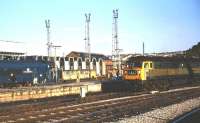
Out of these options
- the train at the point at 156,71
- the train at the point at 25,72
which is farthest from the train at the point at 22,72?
the train at the point at 156,71

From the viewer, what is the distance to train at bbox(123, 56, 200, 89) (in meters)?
37.8

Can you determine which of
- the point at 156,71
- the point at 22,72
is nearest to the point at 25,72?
the point at 22,72

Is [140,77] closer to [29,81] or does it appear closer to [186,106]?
[186,106]

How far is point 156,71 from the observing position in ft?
131

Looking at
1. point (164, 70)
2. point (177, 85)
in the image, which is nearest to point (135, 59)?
point (164, 70)

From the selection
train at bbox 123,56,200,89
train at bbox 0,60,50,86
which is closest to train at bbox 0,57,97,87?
train at bbox 0,60,50,86

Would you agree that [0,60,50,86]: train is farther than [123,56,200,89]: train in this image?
Yes

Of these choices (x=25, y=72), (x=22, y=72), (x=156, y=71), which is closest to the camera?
(x=156, y=71)

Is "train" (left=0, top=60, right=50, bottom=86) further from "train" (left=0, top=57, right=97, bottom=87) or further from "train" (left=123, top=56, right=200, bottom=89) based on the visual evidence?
"train" (left=123, top=56, right=200, bottom=89)

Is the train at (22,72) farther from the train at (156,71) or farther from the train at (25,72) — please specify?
the train at (156,71)

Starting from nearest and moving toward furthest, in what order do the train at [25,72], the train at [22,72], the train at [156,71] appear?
1. the train at [156,71]
2. the train at [22,72]
3. the train at [25,72]

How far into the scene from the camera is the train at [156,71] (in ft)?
124

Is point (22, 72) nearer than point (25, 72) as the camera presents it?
Yes

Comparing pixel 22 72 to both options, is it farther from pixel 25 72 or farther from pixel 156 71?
pixel 156 71
